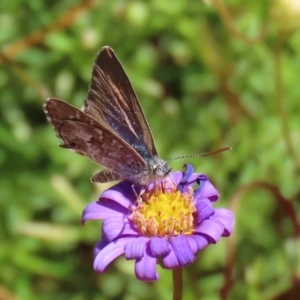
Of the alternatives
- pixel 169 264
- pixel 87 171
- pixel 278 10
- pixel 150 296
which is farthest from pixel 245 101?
pixel 169 264

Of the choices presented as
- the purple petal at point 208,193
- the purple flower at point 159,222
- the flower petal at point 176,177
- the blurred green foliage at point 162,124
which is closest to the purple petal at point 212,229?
the purple flower at point 159,222

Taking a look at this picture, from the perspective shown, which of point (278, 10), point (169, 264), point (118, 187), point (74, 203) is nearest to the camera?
point (169, 264)

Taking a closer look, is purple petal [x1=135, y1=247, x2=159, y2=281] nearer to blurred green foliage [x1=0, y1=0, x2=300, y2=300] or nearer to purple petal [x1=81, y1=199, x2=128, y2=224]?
purple petal [x1=81, y1=199, x2=128, y2=224]

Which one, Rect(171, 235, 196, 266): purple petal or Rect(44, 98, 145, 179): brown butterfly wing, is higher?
Rect(44, 98, 145, 179): brown butterfly wing

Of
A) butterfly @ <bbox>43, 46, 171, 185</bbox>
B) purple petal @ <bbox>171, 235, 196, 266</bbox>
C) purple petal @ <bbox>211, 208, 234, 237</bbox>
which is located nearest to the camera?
purple petal @ <bbox>171, 235, 196, 266</bbox>

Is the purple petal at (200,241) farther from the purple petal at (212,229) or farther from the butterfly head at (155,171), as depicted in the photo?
the butterfly head at (155,171)

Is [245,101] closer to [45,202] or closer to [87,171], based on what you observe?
[87,171]

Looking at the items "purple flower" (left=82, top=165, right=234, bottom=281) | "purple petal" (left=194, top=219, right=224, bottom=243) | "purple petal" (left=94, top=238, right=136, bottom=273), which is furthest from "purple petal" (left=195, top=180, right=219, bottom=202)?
"purple petal" (left=94, top=238, right=136, bottom=273)

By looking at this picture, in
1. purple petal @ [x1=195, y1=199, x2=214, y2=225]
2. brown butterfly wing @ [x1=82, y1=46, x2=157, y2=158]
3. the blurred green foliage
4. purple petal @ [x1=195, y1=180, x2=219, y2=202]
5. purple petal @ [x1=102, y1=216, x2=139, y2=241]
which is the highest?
the blurred green foliage
